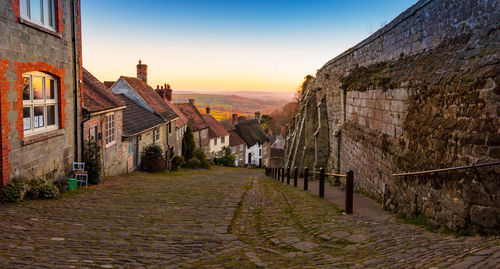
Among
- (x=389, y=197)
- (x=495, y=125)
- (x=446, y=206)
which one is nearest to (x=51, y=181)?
(x=389, y=197)

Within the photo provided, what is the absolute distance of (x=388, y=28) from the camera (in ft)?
30.7

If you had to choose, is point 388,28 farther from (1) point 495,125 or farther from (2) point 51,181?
(2) point 51,181

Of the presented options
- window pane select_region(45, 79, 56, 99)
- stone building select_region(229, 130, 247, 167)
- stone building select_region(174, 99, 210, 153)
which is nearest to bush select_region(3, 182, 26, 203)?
window pane select_region(45, 79, 56, 99)

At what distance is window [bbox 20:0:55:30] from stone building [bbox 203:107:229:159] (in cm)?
3171

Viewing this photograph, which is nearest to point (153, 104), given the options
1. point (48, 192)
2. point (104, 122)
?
point (104, 122)

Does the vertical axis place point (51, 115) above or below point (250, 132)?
above

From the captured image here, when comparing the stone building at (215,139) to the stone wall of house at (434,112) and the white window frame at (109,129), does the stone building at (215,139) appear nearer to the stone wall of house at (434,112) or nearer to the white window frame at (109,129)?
the white window frame at (109,129)

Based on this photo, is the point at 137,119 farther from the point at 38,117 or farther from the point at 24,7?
the point at 24,7

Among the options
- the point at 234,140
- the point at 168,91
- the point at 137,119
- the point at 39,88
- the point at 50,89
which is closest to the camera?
the point at 39,88

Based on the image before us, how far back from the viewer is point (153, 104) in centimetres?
2662

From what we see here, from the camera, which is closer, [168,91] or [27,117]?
[27,117]

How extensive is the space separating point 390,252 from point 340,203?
4610 mm

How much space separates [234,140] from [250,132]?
5277mm

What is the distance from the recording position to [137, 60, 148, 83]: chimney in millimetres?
31234
